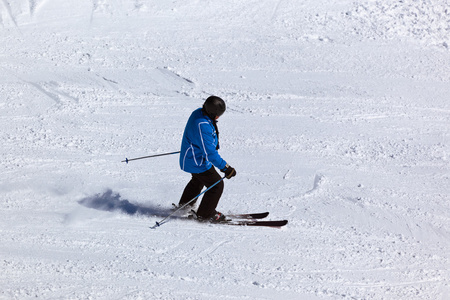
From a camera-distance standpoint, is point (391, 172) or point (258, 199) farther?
point (391, 172)

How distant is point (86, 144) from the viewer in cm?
686

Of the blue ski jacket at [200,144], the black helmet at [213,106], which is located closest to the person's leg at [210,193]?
the blue ski jacket at [200,144]

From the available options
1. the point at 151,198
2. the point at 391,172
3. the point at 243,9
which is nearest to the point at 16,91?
the point at 151,198

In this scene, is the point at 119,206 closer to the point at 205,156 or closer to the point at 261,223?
the point at 205,156

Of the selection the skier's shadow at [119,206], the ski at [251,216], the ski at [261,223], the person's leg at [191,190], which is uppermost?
the person's leg at [191,190]

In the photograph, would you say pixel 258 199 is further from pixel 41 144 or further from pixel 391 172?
pixel 41 144

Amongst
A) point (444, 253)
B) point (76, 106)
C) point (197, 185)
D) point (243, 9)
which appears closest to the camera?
point (444, 253)

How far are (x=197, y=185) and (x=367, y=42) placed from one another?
604 cm

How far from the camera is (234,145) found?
278 inches

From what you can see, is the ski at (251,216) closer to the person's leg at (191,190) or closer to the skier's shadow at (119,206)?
the person's leg at (191,190)

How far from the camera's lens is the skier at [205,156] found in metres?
4.91

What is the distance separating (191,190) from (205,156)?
685mm

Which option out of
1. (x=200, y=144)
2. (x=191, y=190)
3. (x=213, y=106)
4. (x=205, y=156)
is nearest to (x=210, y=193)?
(x=191, y=190)

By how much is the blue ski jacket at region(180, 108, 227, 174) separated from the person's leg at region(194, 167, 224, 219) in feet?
0.42
